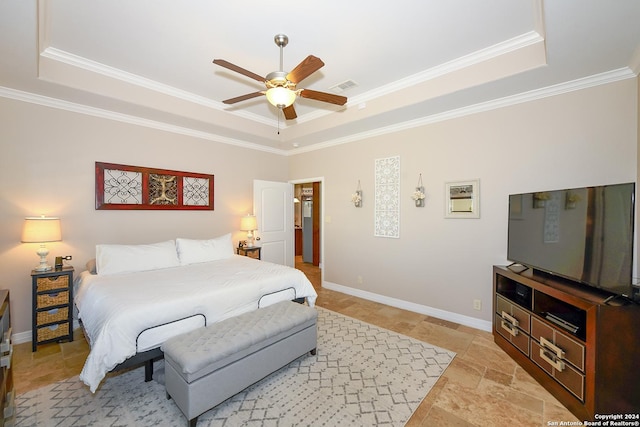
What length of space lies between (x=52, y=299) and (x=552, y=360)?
4.71m

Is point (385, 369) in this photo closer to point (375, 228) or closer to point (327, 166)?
point (375, 228)

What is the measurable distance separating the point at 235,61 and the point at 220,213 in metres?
2.50

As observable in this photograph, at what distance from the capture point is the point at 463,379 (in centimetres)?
231

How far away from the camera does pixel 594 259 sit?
1.97 m

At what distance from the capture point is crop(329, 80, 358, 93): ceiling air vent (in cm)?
326

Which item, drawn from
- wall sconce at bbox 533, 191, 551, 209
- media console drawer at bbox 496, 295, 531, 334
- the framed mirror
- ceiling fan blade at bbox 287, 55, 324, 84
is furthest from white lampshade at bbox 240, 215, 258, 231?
wall sconce at bbox 533, 191, 551, 209

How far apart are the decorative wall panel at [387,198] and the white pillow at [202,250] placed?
7.75 ft

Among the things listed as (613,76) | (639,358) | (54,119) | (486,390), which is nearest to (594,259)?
(639,358)

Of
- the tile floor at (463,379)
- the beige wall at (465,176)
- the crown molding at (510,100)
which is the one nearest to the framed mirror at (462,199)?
the beige wall at (465,176)

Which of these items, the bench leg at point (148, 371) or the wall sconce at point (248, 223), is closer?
the bench leg at point (148, 371)

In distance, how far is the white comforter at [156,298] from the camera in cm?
190

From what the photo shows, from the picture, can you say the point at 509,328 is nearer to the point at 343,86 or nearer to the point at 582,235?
the point at 582,235

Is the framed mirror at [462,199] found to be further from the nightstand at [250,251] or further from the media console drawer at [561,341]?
the nightstand at [250,251]

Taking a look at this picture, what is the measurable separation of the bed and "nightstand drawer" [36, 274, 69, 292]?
13cm
